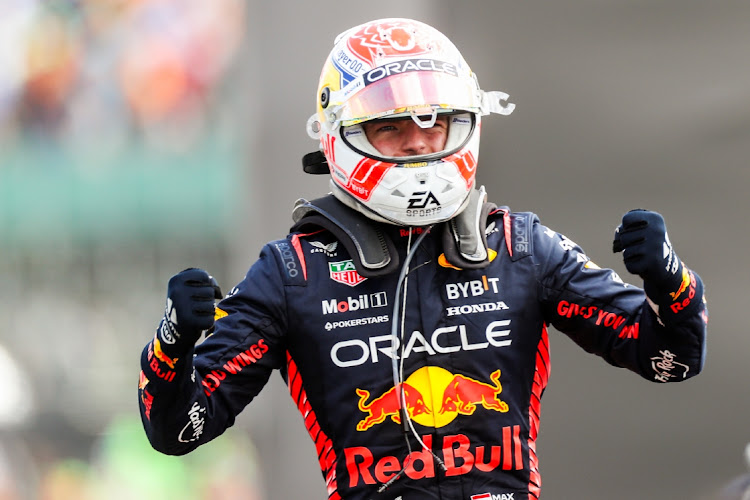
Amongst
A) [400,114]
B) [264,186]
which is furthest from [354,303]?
[264,186]

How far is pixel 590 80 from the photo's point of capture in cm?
514

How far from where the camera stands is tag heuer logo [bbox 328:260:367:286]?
9.37 ft

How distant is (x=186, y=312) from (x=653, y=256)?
954 mm

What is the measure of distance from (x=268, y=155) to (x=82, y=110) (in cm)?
96

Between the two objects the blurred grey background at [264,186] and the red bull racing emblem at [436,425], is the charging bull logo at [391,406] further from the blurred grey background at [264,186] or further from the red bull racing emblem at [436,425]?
the blurred grey background at [264,186]

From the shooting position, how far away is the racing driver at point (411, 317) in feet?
8.80

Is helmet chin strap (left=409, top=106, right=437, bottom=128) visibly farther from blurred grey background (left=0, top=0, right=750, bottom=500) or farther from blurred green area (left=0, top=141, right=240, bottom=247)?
blurred green area (left=0, top=141, right=240, bottom=247)

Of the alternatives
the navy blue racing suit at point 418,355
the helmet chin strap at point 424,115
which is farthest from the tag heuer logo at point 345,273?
the helmet chin strap at point 424,115

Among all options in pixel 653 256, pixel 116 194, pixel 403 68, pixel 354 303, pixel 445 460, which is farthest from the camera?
pixel 116 194

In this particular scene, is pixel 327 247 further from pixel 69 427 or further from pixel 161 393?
pixel 69 427

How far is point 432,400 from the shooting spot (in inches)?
108

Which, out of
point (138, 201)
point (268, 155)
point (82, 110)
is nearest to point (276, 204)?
point (268, 155)

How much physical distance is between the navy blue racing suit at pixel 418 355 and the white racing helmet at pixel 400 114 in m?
0.11

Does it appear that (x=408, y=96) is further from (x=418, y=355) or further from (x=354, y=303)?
(x=418, y=355)
